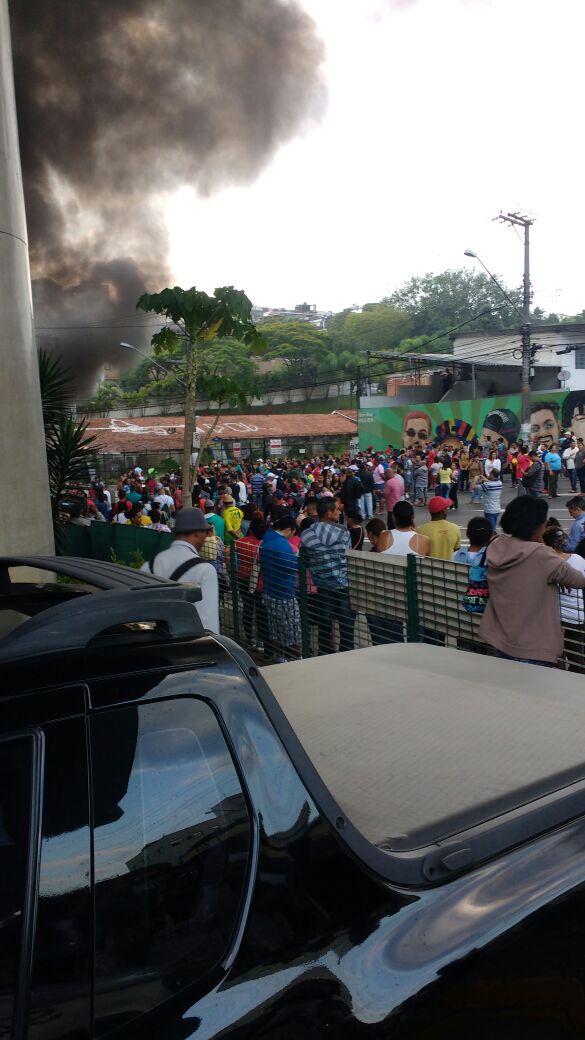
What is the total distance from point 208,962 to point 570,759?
42.0 inches

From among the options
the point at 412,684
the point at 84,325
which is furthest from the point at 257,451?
the point at 412,684

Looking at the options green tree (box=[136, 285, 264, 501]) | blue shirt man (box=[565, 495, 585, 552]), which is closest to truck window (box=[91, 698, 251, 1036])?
blue shirt man (box=[565, 495, 585, 552])

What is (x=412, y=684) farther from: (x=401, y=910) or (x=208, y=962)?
(x=208, y=962)

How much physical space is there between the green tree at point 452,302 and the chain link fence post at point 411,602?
3108 inches

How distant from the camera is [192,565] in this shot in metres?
3.82

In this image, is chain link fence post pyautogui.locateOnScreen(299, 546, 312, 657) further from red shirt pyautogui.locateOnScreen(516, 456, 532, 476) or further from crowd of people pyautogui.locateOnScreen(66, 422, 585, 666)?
red shirt pyautogui.locateOnScreen(516, 456, 532, 476)

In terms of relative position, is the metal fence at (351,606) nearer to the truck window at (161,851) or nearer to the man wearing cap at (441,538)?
the man wearing cap at (441,538)

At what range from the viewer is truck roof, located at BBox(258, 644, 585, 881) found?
5.31ft

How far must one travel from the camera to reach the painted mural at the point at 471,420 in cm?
2930

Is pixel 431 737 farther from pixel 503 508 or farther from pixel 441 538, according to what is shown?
pixel 503 508

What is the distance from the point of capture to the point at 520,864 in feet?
5.29

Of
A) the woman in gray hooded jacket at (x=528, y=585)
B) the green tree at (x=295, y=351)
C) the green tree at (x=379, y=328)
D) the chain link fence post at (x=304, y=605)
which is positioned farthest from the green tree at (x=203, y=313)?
the green tree at (x=379, y=328)

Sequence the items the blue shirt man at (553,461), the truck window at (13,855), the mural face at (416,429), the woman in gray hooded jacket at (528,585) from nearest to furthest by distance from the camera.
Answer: the truck window at (13,855), the woman in gray hooded jacket at (528,585), the blue shirt man at (553,461), the mural face at (416,429)

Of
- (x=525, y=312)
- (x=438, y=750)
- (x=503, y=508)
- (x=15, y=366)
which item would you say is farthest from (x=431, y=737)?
(x=525, y=312)
